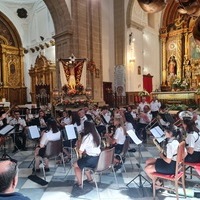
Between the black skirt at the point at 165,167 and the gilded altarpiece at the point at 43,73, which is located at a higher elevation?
the gilded altarpiece at the point at 43,73

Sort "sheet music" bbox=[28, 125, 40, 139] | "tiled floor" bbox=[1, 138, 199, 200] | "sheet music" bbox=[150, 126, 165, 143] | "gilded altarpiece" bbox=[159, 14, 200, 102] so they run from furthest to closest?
1. "gilded altarpiece" bbox=[159, 14, 200, 102]
2. "sheet music" bbox=[28, 125, 40, 139]
3. "sheet music" bbox=[150, 126, 165, 143]
4. "tiled floor" bbox=[1, 138, 199, 200]

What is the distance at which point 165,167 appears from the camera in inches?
160

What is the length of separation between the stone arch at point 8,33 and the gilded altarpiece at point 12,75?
529 millimetres

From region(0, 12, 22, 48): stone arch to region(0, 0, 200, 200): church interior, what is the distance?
0.08 m

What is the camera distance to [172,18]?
21297mm

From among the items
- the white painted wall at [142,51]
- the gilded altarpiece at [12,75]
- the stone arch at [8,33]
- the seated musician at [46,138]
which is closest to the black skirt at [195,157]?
the seated musician at [46,138]

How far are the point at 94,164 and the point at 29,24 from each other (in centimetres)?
2031

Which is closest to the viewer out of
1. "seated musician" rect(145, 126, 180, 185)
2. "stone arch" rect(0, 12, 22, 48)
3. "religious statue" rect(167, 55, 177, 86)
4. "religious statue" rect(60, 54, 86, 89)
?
"seated musician" rect(145, 126, 180, 185)

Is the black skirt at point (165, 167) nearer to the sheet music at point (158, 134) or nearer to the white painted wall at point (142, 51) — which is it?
the sheet music at point (158, 134)

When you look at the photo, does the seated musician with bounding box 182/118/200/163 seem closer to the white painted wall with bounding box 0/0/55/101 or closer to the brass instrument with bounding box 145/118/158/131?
the brass instrument with bounding box 145/118/158/131

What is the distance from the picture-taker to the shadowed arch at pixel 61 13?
12992 mm

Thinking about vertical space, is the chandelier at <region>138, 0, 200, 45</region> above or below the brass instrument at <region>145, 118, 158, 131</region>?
above

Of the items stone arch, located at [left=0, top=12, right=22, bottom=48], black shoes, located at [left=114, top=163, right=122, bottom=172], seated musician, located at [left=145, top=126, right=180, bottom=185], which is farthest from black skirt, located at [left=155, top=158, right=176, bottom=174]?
stone arch, located at [left=0, top=12, right=22, bottom=48]

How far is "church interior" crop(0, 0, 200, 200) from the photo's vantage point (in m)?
5.53
